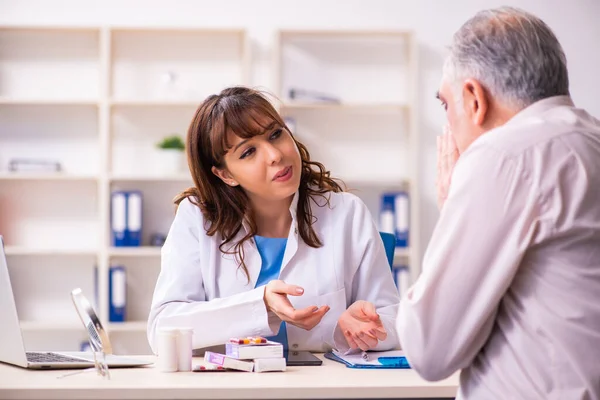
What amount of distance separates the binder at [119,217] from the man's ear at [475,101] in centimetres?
324

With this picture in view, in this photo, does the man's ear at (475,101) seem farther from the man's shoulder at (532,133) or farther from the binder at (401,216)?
the binder at (401,216)

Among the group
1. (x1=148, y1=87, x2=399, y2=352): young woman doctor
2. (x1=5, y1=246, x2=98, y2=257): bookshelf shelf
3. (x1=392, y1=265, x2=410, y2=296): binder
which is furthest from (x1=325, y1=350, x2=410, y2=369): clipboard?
(x1=5, y1=246, x2=98, y2=257): bookshelf shelf

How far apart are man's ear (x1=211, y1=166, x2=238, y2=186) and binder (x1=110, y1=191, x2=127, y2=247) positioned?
7.00 feet

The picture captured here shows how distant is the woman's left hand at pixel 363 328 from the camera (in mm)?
1784

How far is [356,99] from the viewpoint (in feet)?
15.0

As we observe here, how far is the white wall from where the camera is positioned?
4508 millimetres

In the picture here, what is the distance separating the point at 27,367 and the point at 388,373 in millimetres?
750

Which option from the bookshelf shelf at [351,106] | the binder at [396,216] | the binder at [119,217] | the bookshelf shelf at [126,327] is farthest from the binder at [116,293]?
the binder at [396,216]

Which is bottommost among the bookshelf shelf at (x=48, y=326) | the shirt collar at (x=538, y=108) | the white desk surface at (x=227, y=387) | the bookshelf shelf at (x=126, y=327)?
the bookshelf shelf at (x=48, y=326)

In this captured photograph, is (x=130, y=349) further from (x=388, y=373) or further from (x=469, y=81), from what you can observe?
(x=469, y=81)

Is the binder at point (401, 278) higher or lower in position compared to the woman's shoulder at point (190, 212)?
lower

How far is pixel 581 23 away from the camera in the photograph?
15.2ft

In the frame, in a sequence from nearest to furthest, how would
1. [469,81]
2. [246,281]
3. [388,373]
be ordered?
[469,81] < [388,373] < [246,281]

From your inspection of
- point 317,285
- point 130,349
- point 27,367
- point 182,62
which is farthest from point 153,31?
point 27,367
